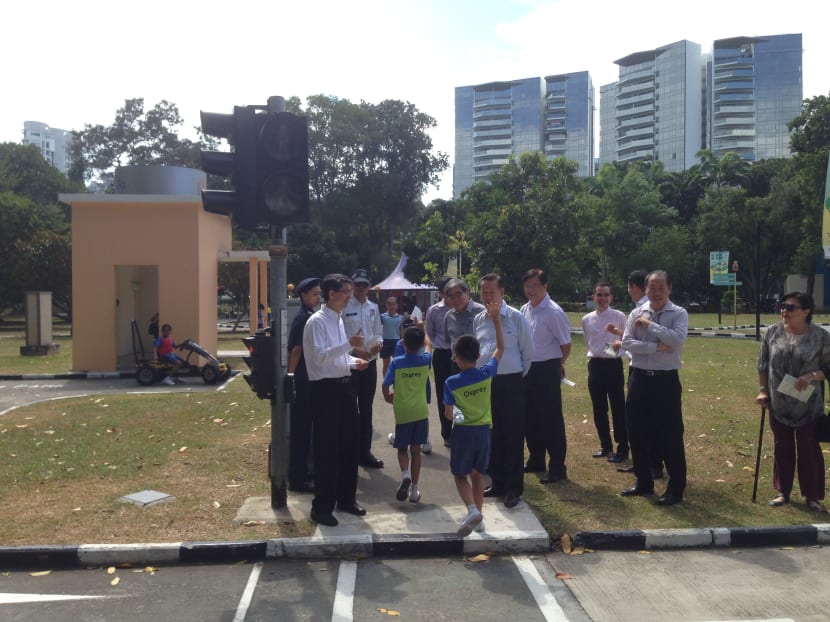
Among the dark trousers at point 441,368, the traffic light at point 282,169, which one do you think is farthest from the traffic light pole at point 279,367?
the dark trousers at point 441,368

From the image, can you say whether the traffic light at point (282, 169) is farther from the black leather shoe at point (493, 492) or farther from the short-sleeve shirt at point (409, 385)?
the black leather shoe at point (493, 492)

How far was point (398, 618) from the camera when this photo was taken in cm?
434

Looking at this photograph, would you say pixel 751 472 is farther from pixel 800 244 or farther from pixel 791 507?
pixel 800 244

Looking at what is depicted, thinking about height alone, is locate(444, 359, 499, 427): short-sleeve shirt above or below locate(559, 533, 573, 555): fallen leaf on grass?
above

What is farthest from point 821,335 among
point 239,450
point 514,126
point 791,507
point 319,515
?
point 514,126

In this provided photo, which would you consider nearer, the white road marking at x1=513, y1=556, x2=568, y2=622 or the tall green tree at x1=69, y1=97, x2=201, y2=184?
the white road marking at x1=513, y1=556, x2=568, y2=622

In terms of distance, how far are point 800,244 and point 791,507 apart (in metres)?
47.7

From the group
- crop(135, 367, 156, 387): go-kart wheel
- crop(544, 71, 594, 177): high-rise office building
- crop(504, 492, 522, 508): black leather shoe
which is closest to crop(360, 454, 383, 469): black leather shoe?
crop(504, 492, 522, 508): black leather shoe

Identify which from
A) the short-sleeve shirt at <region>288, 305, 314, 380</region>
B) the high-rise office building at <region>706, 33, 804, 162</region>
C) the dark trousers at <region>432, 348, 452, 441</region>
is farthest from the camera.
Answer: the high-rise office building at <region>706, 33, 804, 162</region>

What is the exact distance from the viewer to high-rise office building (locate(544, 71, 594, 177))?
408 feet

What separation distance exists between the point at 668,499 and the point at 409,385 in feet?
7.74

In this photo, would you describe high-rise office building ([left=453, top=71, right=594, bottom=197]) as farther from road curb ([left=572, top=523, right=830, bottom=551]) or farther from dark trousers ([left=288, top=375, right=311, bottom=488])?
road curb ([left=572, top=523, right=830, bottom=551])

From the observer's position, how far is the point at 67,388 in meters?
15.2

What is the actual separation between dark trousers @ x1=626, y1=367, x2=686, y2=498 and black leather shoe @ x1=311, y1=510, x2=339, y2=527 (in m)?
2.70
